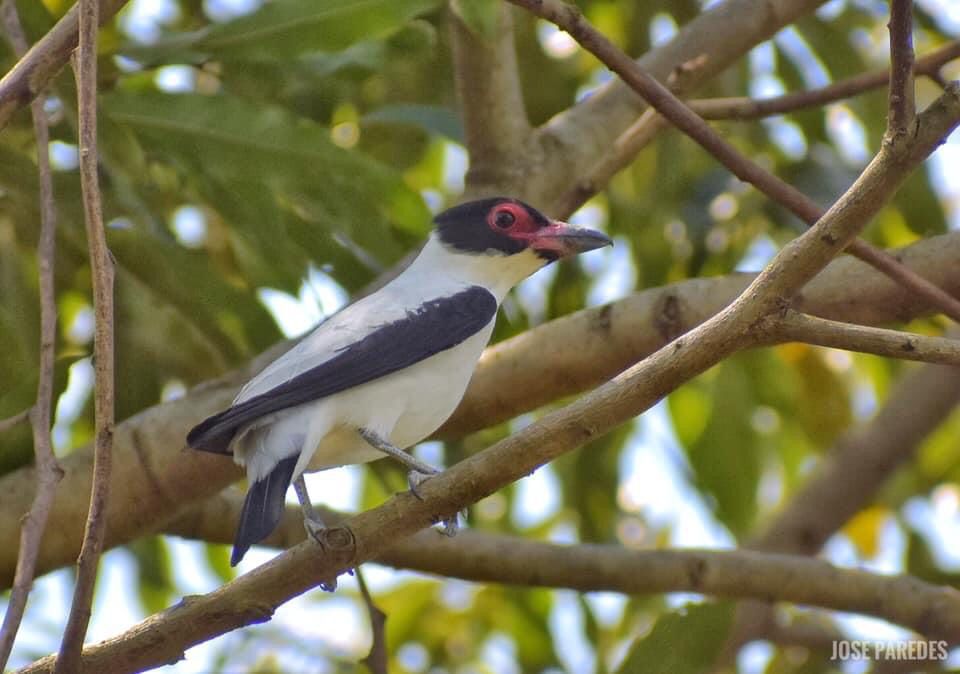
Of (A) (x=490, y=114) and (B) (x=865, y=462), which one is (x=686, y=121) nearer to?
(A) (x=490, y=114)

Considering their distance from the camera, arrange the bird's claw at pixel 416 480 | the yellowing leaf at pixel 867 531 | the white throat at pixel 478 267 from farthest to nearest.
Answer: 1. the yellowing leaf at pixel 867 531
2. the white throat at pixel 478 267
3. the bird's claw at pixel 416 480

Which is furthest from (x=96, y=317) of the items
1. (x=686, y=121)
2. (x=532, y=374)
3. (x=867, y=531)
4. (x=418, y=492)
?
(x=867, y=531)

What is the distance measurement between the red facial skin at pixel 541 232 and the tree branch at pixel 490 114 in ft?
1.28

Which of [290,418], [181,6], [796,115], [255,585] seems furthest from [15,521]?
[796,115]

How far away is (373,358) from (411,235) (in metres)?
1.68

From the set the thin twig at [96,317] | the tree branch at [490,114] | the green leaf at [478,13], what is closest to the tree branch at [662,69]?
the tree branch at [490,114]

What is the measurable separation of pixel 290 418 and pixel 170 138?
1.50 meters

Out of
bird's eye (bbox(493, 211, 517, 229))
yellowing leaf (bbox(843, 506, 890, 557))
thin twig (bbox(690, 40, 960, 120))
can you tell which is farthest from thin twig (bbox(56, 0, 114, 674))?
yellowing leaf (bbox(843, 506, 890, 557))

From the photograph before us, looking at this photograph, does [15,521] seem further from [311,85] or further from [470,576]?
[311,85]

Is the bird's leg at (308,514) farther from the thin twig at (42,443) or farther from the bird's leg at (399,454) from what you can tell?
the thin twig at (42,443)

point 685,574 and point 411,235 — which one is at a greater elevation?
point 411,235

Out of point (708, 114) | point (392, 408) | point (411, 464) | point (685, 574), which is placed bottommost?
point (411, 464)

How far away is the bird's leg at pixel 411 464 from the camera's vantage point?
3.57 m

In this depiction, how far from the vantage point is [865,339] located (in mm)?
2994
